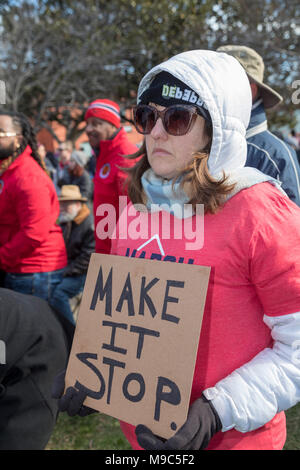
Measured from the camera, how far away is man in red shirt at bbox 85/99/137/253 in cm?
323

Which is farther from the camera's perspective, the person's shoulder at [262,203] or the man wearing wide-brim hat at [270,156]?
the man wearing wide-brim hat at [270,156]

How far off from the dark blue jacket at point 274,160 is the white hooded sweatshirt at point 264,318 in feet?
3.38

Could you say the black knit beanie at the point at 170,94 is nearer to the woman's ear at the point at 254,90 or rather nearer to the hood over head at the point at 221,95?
the hood over head at the point at 221,95

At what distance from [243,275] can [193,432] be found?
44 centimetres

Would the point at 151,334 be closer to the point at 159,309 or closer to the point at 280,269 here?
the point at 159,309

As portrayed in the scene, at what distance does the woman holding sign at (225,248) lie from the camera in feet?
3.61

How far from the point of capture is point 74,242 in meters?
4.05

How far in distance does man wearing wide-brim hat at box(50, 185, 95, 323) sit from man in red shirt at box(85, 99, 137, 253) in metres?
0.55

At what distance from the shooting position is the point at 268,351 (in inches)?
45.9

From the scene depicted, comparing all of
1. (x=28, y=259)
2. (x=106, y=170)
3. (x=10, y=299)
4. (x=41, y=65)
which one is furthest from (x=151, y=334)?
(x=41, y=65)

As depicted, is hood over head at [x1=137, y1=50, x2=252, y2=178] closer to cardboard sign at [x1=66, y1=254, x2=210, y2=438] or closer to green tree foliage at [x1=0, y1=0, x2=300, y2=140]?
cardboard sign at [x1=66, y1=254, x2=210, y2=438]

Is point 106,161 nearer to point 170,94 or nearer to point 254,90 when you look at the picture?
point 254,90

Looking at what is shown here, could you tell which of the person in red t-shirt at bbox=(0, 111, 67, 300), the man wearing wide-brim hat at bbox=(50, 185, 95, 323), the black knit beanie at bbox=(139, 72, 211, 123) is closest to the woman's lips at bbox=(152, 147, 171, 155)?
the black knit beanie at bbox=(139, 72, 211, 123)

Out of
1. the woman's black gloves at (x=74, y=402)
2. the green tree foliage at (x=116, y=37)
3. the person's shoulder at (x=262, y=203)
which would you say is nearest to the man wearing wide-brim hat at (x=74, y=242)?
the woman's black gloves at (x=74, y=402)
